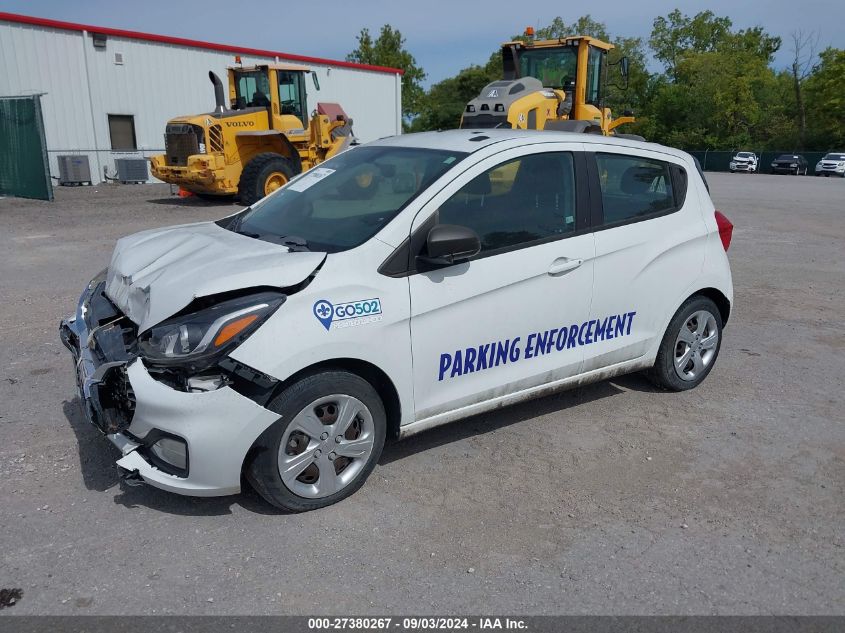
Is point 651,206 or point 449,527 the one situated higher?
point 651,206

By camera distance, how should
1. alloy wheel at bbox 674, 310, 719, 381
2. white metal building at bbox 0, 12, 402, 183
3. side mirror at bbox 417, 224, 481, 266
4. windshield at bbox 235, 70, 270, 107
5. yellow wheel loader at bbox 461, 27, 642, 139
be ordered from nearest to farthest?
side mirror at bbox 417, 224, 481, 266
alloy wheel at bbox 674, 310, 719, 381
yellow wheel loader at bbox 461, 27, 642, 139
windshield at bbox 235, 70, 270, 107
white metal building at bbox 0, 12, 402, 183

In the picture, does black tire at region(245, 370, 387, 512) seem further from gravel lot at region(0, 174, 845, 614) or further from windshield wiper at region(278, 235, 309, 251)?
windshield wiper at region(278, 235, 309, 251)

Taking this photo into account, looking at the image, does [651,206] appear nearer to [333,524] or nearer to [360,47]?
[333,524]

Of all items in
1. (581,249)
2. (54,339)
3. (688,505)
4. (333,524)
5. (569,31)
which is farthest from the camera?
(569,31)

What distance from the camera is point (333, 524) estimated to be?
338 centimetres

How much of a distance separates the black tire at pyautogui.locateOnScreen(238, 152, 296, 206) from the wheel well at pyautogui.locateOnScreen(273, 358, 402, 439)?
12.0 m

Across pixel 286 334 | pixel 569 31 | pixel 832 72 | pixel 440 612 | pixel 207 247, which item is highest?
pixel 569 31

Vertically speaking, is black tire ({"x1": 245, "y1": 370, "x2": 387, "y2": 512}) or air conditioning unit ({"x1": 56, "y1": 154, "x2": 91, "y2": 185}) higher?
air conditioning unit ({"x1": 56, "y1": 154, "x2": 91, "y2": 185})

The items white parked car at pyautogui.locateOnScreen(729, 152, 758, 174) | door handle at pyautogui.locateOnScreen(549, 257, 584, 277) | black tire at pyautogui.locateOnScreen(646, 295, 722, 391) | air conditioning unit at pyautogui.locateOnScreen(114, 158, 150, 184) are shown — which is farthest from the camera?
white parked car at pyautogui.locateOnScreen(729, 152, 758, 174)

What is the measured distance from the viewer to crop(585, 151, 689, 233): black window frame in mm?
4320

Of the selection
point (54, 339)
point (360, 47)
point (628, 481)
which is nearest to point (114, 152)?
point (54, 339)

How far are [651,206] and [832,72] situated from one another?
62.4m

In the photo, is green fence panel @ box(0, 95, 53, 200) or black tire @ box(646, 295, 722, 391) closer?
black tire @ box(646, 295, 722, 391)

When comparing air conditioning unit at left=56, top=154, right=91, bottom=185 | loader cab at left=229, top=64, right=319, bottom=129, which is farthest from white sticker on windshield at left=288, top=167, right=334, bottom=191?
air conditioning unit at left=56, top=154, right=91, bottom=185
